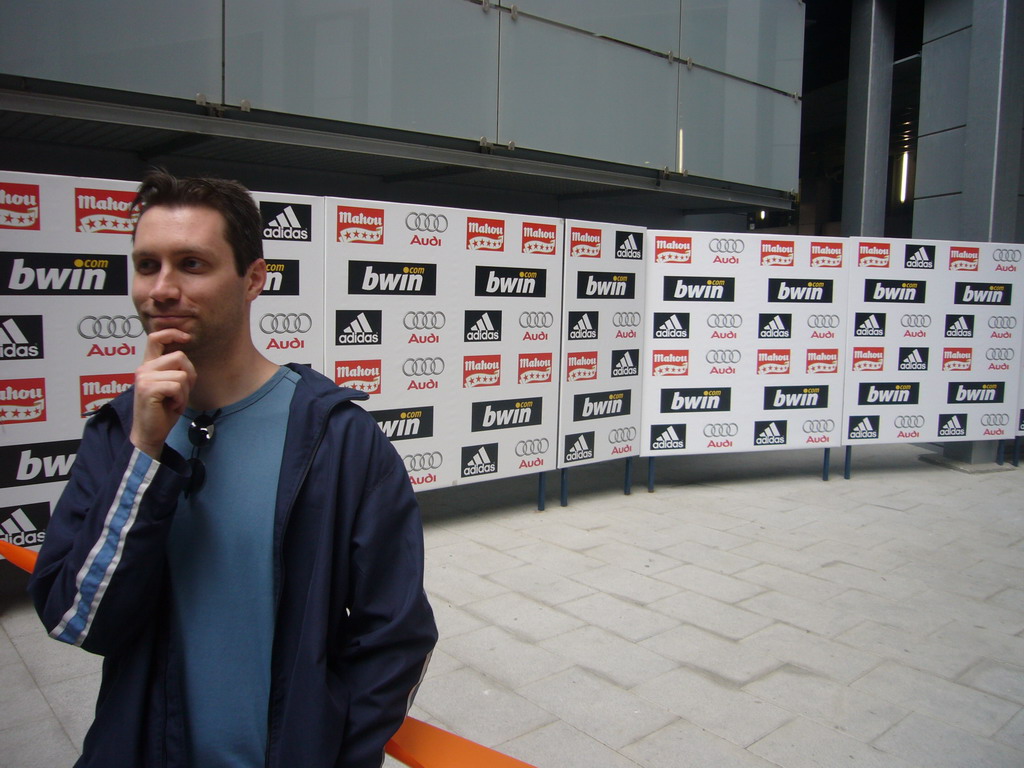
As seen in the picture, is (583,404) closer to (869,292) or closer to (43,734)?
(869,292)

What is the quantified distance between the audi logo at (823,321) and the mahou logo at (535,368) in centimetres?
296

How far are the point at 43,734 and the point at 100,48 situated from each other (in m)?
4.33

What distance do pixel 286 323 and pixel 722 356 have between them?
4302 millimetres

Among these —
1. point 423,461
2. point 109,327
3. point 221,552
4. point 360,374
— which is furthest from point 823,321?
point 221,552

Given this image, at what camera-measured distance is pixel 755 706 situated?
12.2ft

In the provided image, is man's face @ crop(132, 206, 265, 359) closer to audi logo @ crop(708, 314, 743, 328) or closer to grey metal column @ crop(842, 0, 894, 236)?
audi logo @ crop(708, 314, 743, 328)

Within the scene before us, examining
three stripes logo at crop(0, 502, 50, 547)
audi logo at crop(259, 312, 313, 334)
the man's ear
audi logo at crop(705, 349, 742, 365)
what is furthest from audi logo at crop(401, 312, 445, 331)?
the man's ear

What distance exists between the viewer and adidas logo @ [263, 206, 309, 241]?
208 inches

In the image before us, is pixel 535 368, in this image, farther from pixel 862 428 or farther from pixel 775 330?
pixel 862 428

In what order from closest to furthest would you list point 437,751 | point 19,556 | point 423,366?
1. point 437,751
2. point 19,556
3. point 423,366

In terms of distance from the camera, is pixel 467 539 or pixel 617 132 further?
pixel 617 132

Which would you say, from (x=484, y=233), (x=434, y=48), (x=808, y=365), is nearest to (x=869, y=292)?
(x=808, y=365)

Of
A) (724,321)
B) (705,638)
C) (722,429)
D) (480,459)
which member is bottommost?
(705,638)

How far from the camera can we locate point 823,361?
816 centimetres
